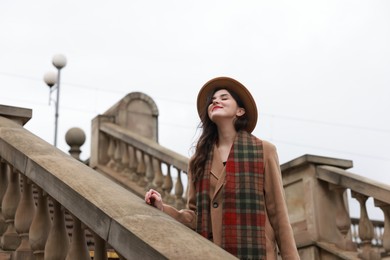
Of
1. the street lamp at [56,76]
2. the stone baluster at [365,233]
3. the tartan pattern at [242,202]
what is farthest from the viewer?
the street lamp at [56,76]

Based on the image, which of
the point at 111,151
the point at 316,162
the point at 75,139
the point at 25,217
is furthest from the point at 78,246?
the point at 75,139

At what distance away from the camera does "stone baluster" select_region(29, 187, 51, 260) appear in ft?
12.4

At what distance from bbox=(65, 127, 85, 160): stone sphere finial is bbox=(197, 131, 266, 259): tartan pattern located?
8.56m

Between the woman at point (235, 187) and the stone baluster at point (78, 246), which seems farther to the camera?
the stone baluster at point (78, 246)

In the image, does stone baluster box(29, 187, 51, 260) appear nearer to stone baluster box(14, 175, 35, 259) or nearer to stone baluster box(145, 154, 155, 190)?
stone baluster box(14, 175, 35, 259)

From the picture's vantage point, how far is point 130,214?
9.78 ft

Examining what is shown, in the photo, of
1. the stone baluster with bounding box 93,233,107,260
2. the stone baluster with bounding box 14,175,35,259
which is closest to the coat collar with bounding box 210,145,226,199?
the stone baluster with bounding box 93,233,107,260

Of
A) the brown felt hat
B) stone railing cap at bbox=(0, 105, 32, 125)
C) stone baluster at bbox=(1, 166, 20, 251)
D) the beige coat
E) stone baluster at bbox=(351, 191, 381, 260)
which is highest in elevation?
the brown felt hat

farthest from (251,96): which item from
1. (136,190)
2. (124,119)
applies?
(124,119)

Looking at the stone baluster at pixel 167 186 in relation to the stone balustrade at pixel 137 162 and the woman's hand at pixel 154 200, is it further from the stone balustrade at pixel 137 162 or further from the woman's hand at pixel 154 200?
the woman's hand at pixel 154 200

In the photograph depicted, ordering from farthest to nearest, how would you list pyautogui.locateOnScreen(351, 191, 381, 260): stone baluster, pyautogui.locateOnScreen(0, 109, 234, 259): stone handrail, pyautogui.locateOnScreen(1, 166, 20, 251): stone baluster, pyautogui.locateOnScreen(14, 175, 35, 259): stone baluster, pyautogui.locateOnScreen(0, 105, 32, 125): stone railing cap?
pyautogui.locateOnScreen(351, 191, 381, 260): stone baluster → pyautogui.locateOnScreen(0, 105, 32, 125): stone railing cap → pyautogui.locateOnScreen(1, 166, 20, 251): stone baluster → pyautogui.locateOnScreen(14, 175, 35, 259): stone baluster → pyautogui.locateOnScreen(0, 109, 234, 259): stone handrail

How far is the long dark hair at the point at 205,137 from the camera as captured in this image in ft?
11.5

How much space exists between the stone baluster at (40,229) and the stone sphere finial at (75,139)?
792 centimetres

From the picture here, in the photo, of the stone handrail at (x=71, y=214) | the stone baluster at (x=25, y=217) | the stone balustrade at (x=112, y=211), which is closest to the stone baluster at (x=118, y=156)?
the stone balustrade at (x=112, y=211)
